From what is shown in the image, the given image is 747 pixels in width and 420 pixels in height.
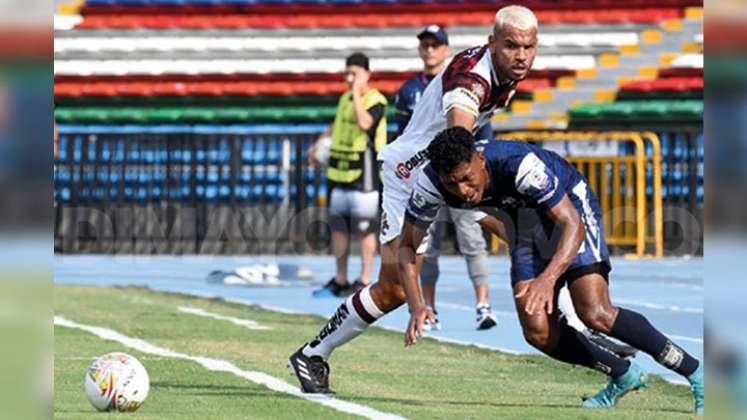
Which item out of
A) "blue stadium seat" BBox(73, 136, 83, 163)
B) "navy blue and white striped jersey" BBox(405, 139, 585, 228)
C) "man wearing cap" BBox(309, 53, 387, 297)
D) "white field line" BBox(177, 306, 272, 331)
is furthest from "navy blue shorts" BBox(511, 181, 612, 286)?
"blue stadium seat" BBox(73, 136, 83, 163)

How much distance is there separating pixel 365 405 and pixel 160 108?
76.5 feet

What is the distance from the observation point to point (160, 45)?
1216 inches

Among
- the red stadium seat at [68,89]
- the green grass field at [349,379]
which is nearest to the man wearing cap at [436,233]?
the green grass field at [349,379]

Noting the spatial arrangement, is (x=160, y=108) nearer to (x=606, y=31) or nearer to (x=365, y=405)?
(x=606, y=31)

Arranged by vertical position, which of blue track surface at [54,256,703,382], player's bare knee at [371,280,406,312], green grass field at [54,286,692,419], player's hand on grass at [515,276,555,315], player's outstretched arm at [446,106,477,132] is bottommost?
blue track surface at [54,256,703,382]

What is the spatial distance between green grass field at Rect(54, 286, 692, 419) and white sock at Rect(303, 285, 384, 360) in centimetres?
22

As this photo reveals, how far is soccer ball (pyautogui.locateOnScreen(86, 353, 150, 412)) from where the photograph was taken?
6.02 meters

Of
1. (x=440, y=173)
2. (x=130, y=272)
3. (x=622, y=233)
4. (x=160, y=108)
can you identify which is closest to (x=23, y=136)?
(x=440, y=173)

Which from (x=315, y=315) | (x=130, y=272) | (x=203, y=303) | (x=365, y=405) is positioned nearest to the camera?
(x=365, y=405)

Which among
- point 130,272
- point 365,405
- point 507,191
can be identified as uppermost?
point 507,191

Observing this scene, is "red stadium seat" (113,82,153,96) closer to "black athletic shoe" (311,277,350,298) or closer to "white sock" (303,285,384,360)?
"black athletic shoe" (311,277,350,298)

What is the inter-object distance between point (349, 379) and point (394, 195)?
0.98m

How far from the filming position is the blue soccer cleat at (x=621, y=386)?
637 cm

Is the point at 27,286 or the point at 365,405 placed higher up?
the point at 27,286
